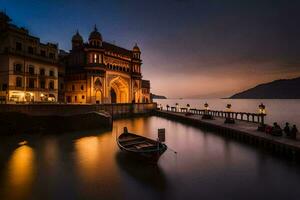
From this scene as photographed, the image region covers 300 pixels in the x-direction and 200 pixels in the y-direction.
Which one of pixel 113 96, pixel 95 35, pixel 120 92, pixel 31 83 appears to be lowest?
pixel 113 96

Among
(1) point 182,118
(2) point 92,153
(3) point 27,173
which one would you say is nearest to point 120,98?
(1) point 182,118

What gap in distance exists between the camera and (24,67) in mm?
44656

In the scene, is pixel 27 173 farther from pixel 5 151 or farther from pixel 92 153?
pixel 5 151

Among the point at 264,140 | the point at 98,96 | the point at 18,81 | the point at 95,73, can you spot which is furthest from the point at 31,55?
the point at 264,140

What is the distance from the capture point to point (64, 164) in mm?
20719

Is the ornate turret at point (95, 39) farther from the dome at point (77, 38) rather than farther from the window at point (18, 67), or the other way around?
the window at point (18, 67)

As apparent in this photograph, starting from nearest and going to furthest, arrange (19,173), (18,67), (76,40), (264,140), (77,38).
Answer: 1. (19,173)
2. (264,140)
3. (18,67)
4. (76,40)
5. (77,38)

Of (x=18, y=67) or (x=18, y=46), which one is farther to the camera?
(x=18, y=46)

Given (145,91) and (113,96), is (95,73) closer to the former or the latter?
(113,96)

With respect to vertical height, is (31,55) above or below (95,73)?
above

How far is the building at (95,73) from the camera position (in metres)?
62.7

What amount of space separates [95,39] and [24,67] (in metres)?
26.0

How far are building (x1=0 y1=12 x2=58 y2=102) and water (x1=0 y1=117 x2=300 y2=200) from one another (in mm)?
19713

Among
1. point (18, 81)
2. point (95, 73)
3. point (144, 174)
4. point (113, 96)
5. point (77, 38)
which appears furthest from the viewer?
A: point (113, 96)
